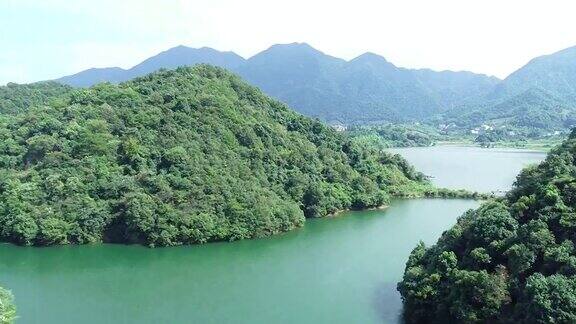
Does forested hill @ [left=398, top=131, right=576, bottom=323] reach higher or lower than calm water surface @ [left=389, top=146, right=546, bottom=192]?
higher

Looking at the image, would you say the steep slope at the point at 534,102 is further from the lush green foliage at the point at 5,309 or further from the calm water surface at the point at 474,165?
the lush green foliage at the point at 5,309

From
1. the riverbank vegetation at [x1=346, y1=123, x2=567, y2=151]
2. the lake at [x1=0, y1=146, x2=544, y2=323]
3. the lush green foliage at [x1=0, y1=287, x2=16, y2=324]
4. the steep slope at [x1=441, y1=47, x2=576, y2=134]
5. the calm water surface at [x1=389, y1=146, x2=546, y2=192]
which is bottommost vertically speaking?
the lake at [x1=0, y1=146, x2=544, y2=323]

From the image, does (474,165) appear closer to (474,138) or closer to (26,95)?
(474,138)

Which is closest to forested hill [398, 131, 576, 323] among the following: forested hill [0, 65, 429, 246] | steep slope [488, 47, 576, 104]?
forested hill [0, 65, 429, 246]

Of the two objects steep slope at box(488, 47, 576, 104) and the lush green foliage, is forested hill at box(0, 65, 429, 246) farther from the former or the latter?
steep slope at box(488, 47, 576, 104)

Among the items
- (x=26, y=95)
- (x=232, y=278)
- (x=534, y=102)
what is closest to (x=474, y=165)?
(x=232, y=278)

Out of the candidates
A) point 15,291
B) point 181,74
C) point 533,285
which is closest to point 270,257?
point 15,291
